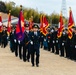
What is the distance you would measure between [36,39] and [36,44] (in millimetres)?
220

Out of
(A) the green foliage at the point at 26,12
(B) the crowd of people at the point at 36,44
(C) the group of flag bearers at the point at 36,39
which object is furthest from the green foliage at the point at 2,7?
(C) the group of flag bearers at the point at 36,39

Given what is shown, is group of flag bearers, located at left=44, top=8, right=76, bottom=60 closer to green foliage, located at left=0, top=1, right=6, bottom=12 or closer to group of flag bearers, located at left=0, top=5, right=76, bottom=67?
group of flag bearers, located at left=0, top=5, right=76, bottom=67

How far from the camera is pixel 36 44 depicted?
1706 centimetres

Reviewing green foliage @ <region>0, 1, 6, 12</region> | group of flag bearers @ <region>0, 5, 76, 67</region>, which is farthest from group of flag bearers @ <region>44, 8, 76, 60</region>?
green foliage @ <region>0, 1, 6, 12</region>

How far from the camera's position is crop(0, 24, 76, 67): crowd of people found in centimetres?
1712

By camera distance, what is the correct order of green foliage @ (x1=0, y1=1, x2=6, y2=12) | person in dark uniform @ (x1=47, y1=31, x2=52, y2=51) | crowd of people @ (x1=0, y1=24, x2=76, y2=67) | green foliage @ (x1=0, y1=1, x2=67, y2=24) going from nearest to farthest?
crowd of people @ (x1=0, y1=24, x2=76, y2=67) → person in dark uniform @ (x1=47, y1=31, x2=52, y2=51) → green foliage @ (x1=0, y1=1, x2=6, y2=12) → green foliage @ (x1=0, y1=1, x2=67, y2=24)

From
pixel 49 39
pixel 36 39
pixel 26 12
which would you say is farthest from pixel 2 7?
pixel 36 39

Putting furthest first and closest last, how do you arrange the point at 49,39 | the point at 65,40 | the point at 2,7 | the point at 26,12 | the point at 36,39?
the point at 26,12
the point at 2,7
the point at 49,39
the point at 65,40
the point at 36,39

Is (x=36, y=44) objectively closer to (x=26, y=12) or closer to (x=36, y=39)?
(x=36, y=39)

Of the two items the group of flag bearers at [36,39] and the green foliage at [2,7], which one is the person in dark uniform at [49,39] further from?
the green foliage at [2,7]

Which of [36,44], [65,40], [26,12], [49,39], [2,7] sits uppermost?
[2,7]

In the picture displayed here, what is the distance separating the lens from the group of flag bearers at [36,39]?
676 inches

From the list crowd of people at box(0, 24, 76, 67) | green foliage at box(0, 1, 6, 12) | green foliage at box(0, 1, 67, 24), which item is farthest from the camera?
green foliage at box(0, 1, 67, 24)

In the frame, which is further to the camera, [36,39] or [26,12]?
[26,12]
